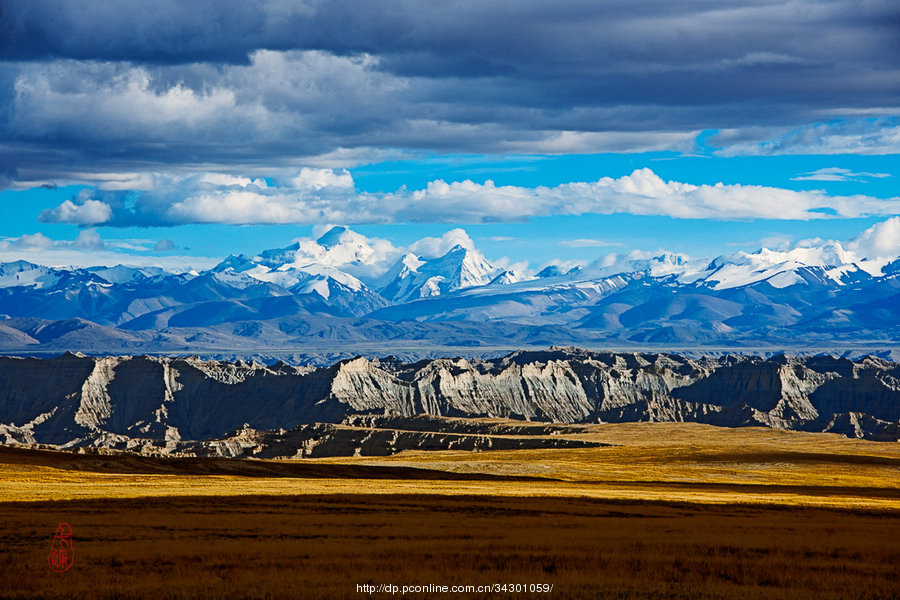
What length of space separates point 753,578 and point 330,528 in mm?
18757

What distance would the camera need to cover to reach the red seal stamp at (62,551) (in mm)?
31469

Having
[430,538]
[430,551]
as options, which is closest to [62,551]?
[430,551]

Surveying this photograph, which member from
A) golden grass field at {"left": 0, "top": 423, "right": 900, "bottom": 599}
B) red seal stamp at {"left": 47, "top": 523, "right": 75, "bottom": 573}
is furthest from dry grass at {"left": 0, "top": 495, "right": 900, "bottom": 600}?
red seal stamp at {"left": 47, "top": 523, "right": 75, "bottom": 573}

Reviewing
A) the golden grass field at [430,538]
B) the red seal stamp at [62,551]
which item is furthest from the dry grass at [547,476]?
the red seal stamp at [62,551]

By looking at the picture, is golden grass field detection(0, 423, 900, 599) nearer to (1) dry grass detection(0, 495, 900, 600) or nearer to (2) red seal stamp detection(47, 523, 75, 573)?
(1) dry grass detection(0, 495, 900, 600)

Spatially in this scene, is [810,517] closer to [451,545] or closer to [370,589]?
[451,545]

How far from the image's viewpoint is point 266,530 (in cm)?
4247

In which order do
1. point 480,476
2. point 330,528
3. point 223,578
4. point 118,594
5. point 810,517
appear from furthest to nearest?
point 480,476 → point 810,517 → point 330,528 → point 223,578 → point 118,594

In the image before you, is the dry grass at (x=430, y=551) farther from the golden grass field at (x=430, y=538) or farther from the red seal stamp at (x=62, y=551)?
the red seal stamp at (x=62, y=551)

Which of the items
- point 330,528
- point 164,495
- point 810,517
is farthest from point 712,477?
point 330,528

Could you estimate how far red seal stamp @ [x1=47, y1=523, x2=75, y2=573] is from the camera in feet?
103

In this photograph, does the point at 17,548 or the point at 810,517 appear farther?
the point at 810,517

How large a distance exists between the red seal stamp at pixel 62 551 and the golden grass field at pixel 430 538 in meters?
0.44

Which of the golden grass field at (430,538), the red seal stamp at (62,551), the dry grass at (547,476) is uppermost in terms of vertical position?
the red seal stamp at (62,551)
